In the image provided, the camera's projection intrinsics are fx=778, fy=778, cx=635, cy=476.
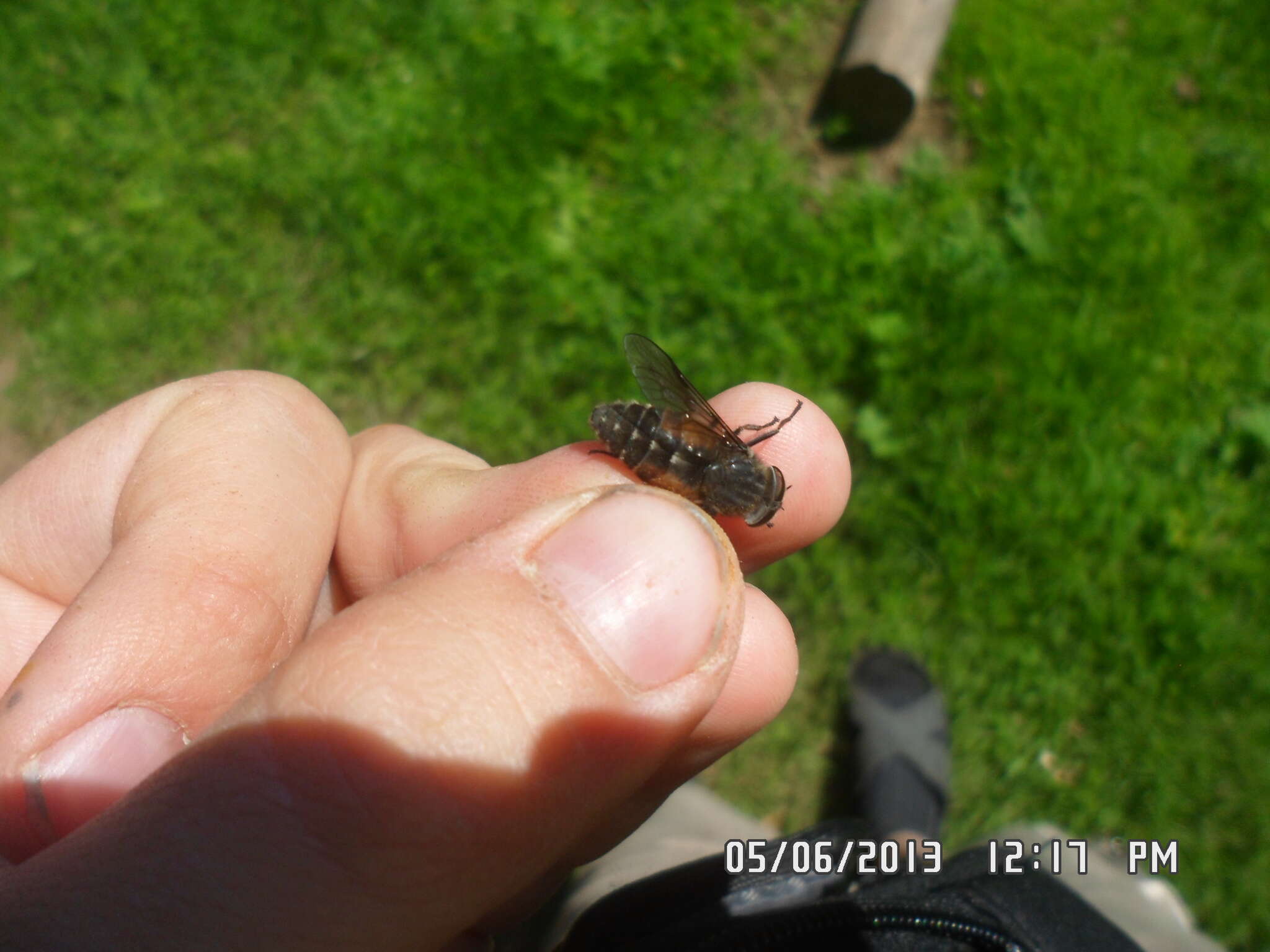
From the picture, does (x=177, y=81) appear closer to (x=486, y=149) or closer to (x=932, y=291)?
(x=486, y=149)

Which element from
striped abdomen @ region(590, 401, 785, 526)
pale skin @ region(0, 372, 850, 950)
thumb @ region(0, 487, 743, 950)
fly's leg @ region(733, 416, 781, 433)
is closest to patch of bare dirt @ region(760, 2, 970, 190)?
fly's leg @ region(733, 416, 781, 433)

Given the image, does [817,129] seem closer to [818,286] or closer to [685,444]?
[818,286]

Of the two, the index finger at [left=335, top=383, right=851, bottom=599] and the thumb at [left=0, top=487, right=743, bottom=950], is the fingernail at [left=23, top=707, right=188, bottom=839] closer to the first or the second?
the thumb at [left=0, top=487, right=743, bottom=950]

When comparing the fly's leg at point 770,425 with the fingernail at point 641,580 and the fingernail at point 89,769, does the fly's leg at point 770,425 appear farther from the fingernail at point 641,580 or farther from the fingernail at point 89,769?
the fingernail at point 89,769

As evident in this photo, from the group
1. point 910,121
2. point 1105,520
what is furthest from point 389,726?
point 910,121

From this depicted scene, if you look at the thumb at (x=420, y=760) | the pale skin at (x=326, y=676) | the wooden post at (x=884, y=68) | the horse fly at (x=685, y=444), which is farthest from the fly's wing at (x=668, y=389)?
the wooden post at (x=884, y=68)

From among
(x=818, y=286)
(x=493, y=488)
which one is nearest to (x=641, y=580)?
(x=493, y=488)
